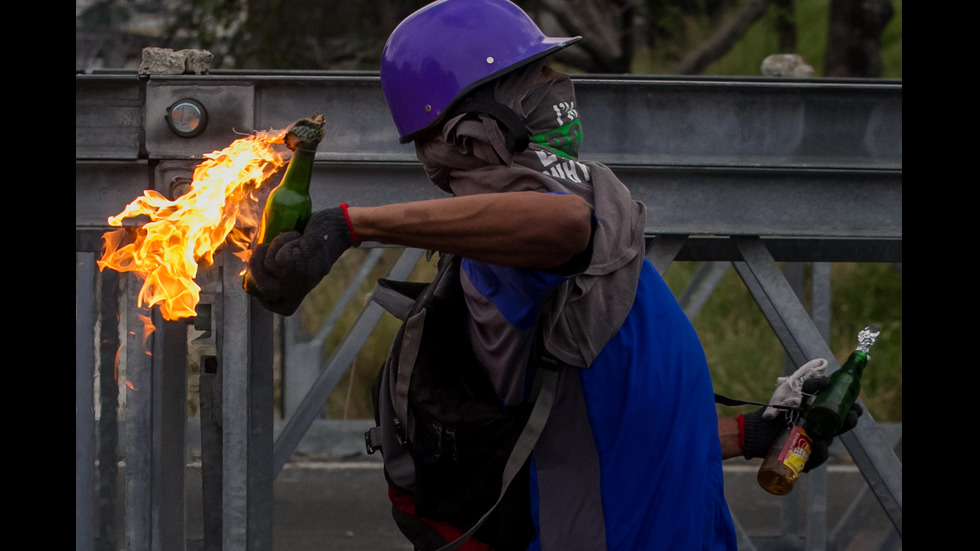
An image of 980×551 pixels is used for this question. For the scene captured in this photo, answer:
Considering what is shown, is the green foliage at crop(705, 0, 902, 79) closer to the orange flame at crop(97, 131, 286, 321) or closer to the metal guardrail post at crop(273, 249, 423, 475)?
the metal guardrail post at crop(273, 249, 423, 475)

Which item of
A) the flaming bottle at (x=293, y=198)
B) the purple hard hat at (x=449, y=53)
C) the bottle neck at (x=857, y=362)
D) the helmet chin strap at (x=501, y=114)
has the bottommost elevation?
the bottle neck at (x=857, y=362)

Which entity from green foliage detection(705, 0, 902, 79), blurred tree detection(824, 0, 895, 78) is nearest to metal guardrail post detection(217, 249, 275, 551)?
blurred tree detection(824, 0, 895, 78)

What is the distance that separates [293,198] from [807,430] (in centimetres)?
142

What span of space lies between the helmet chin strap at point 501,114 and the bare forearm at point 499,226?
0.61 feet

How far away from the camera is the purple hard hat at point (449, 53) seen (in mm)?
2139

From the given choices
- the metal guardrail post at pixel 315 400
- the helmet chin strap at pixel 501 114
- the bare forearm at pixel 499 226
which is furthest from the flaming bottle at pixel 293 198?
the metal guardrail post at pixel 315 400

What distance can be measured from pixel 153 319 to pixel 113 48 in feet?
27.0

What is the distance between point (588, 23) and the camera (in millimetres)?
8836

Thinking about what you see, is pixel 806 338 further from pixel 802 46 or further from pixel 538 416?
pixel 802 46

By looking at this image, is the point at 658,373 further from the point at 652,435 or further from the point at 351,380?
the point at 351,380

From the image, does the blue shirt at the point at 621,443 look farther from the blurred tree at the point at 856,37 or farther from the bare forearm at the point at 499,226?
the blurred tree at the point at 856,37

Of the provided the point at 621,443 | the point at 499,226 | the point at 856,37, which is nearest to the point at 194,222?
the point at 499,226

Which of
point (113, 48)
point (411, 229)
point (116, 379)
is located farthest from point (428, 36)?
point (113, 48)

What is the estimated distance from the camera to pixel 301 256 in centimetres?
193
